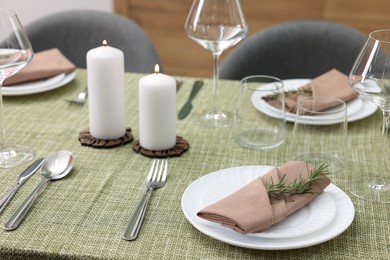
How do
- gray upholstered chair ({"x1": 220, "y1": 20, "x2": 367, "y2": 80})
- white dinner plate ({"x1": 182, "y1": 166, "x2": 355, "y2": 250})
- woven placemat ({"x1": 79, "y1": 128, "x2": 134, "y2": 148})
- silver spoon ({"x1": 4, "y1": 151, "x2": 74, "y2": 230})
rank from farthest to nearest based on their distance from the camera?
gray upholstered chair ({"x1": 220, "y1": 20, "x2": 367, "y2": 80}), woven placemat ({"x1": 79, "y1": 128, "x2": 134, "y2": 148}), silver spoon ({"x1": 4, "y1": 151, "x2": 74, "y2": 230}), white dinner plate ({"x1": 182, "y1": 166, "x2": 355, "y2": 250})

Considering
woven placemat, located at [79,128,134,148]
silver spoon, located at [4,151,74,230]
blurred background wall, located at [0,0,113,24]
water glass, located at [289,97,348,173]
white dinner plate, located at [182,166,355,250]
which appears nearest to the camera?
white dinner plate, located at [182,166,355,250]

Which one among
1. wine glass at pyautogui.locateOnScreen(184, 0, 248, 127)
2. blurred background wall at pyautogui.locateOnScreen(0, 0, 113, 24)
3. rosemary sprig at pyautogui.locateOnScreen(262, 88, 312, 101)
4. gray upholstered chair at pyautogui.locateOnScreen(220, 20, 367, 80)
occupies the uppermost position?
A: wine glass at pyautogui.locateOnScreen(184, 0, 248, 127)

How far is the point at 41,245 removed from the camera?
90 centimetres

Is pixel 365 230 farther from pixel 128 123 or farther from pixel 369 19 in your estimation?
pixel 369 19

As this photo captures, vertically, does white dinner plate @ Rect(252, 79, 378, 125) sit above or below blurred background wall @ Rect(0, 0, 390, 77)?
above

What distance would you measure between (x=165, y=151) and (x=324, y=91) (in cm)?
42

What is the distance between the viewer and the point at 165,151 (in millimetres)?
1200

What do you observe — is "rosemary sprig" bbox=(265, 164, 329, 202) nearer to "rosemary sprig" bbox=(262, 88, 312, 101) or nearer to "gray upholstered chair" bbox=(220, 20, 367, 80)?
"rosemary sprig" bbox=(262, 88, 312, 101)

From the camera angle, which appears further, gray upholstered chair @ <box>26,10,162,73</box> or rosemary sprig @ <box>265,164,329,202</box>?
gray upholstered chair @ <box>26,10,162,73</box>

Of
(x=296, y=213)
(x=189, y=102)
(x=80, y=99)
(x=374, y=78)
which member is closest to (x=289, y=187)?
(x=296, y=213)

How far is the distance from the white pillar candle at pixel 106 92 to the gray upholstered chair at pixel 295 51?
0.72 m

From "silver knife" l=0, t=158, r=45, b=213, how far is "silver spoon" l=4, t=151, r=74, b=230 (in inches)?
0.6

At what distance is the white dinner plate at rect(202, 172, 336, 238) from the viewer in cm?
90

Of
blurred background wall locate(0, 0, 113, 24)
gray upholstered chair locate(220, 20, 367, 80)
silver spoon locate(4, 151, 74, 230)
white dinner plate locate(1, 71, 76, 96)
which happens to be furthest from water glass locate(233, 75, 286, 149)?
blurred background wall locate(0, 0, 113, 24)
